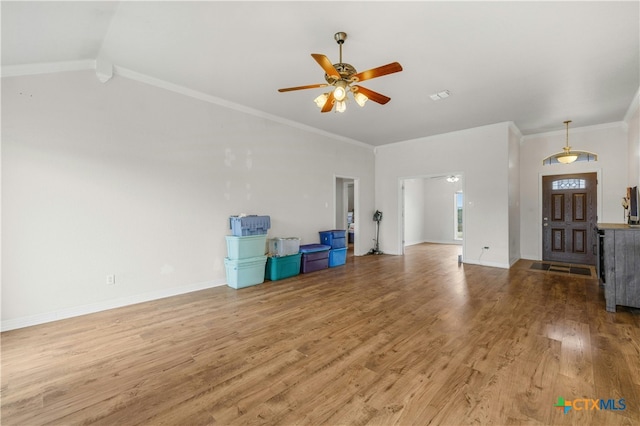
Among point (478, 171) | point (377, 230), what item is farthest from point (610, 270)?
point (377, 230)

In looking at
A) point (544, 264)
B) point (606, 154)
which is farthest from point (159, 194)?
point (606, 154)

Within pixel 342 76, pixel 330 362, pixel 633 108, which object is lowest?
pixel 330 362

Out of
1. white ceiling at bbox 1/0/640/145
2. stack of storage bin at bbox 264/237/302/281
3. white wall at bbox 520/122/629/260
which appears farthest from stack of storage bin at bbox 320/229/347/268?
white wall at bbox 520/122/629/260

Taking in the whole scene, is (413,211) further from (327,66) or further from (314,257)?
(327,66)

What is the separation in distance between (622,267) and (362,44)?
406cm

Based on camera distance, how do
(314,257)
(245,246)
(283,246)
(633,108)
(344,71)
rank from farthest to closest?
(314,257) < (283,246) < (633,108) < (245,246) < (344,71)

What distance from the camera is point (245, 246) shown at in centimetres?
457

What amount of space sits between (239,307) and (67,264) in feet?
6.77

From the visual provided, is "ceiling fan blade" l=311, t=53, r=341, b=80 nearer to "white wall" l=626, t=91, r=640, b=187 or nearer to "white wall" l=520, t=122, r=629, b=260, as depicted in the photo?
"white wall" l=626, t=91, r=640, b=187

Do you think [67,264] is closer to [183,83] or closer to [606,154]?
[183,83]

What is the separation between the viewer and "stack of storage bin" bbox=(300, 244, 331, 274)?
5.57 metres

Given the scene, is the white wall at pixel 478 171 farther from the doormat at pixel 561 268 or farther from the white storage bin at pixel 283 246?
the white storage bin at pixel 283 246

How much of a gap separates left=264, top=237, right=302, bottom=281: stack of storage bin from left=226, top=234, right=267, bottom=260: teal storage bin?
39 cm

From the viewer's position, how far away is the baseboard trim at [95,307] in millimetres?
3037
